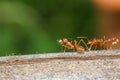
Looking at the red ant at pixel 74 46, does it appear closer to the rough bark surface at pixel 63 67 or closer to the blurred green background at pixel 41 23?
the rough bark surface at pixel 63 67

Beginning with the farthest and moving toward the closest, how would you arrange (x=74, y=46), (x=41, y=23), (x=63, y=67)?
(x=41, y=23) < (x=74, y=46) < (x=63, y=67)

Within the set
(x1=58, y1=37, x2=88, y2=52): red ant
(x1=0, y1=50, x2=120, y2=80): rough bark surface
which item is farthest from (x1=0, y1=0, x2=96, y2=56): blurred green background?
(x1=0, y1=50, x2=120, y2=80): rough bark surface

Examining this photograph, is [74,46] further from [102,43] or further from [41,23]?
[41,23]

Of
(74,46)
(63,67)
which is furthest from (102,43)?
(63,67)

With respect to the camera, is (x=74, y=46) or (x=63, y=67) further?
(x=74, y=46)

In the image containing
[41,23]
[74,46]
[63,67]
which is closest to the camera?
[63,67]

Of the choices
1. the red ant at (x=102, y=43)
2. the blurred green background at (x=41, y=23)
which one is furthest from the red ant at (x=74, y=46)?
the blurred green background at (x=41, y=23)

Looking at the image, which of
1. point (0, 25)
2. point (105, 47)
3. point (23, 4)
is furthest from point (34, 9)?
point (105, 47)

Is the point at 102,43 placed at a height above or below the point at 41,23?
below

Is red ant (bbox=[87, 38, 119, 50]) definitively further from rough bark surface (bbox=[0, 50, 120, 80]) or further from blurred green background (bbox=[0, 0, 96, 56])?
blurred green background (bbox=[0, 0, 96, 56])
